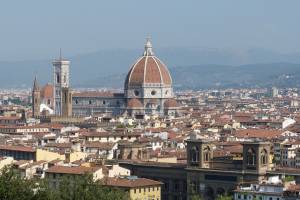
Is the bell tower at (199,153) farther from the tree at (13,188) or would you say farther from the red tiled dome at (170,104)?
the red tiled dome at (170,104)

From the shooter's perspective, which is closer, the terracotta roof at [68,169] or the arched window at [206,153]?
the terracotta roof at [68,169]

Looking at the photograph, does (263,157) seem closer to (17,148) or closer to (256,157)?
(256,157)

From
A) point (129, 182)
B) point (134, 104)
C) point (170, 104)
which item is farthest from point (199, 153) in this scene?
point (170, 104)

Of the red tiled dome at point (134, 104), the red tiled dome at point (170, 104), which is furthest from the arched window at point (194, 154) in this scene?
the red tiled dome at point (170, 104)

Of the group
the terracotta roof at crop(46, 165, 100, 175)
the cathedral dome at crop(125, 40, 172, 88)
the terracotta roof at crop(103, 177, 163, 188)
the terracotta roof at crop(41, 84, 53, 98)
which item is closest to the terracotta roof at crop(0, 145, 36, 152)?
the terracotta roof at crop(46, 165, 100, 175)

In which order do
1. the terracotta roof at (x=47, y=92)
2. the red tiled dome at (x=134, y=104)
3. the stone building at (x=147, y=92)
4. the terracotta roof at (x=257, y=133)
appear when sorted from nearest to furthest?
the terracotta roof at (x=257, y=133) < the red tiled dome at (x=134, y=104) < the stone building at (x=147, y=92) < the terracotta roof at (x=47, y=92)

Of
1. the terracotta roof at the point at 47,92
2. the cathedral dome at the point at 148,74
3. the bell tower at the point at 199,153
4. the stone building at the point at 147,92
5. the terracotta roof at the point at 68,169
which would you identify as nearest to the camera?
the terracotta roof at the point at 68,169

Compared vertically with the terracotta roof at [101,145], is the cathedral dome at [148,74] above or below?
above

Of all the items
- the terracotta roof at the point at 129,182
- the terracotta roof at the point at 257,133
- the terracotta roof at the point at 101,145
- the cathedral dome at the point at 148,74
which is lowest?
the terracotta roof at the point at 129,182
